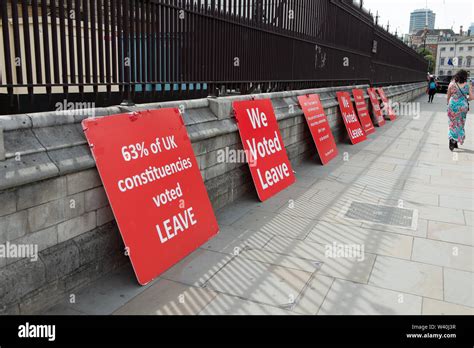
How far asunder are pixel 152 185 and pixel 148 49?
6.11 ft

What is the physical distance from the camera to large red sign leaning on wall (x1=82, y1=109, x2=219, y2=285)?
3.46m

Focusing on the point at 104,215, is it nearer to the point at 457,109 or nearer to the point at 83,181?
the point at 83,181

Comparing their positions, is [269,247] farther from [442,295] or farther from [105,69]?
[105,69]

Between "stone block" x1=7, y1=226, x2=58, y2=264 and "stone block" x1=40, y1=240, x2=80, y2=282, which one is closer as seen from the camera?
"stone block" x1=7, y1=226, x2=58, y2=264

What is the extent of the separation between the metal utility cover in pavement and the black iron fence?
8.30 ft

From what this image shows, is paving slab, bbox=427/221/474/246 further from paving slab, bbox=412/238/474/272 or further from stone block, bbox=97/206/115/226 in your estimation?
stone block, bbox=97/206/115/226

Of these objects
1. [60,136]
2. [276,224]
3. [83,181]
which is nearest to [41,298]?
[83,181]

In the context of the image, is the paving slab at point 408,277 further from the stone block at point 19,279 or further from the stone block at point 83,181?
the stone block at point 19,279

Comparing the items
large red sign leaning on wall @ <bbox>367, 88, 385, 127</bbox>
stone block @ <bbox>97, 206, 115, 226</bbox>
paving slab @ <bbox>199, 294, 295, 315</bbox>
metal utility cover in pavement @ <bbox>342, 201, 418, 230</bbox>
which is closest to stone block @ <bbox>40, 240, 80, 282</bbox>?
stone block @ <bbox>97, 206, 115, 226</bbox>

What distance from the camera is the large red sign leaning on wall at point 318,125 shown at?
8.42m

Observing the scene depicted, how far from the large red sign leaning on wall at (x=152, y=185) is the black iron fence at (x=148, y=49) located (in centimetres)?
70
